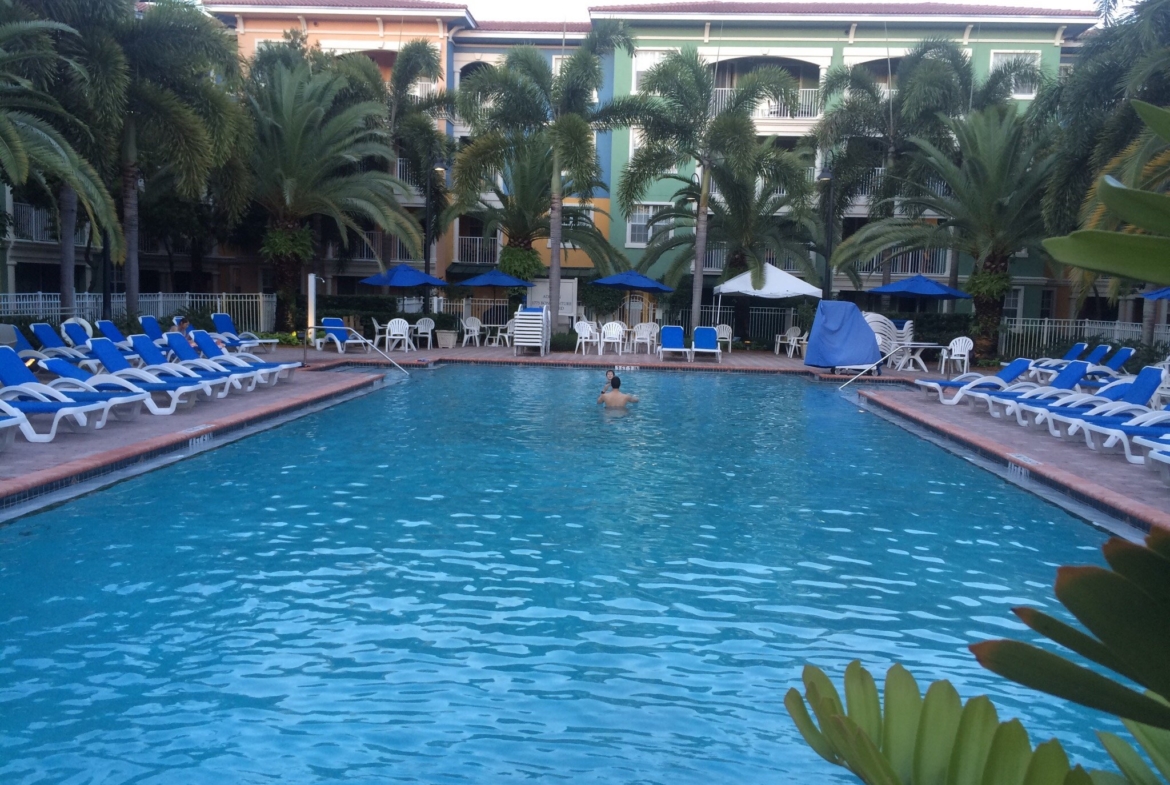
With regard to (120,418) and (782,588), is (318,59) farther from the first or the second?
(782,588)

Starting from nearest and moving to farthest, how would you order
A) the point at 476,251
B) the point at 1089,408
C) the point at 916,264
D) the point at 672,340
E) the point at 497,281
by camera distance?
the point at 1089,408 < the point at 672,340 < the point at 497,281 < the point at 916,264 < the point at 476,251

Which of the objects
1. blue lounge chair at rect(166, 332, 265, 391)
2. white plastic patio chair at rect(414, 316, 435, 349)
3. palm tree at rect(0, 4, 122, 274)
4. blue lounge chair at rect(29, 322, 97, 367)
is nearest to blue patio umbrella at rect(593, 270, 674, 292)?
white plastic patio chair at rect(414, 316, 435, 349)

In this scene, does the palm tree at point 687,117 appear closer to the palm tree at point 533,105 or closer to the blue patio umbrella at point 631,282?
the palm tree at point 533,105

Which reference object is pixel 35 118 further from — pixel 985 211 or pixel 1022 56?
pixel 1022 56

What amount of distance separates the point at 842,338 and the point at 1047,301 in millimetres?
17440

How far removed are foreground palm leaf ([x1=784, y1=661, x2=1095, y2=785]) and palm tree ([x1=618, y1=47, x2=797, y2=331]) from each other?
2404cm

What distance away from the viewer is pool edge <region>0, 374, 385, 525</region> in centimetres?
766

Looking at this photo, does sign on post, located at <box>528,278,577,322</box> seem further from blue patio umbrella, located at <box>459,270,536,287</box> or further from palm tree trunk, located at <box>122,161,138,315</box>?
palm tree trunk, located at <box>122,161,138,315</box>

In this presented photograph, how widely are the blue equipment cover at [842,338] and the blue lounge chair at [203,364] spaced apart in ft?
35.9

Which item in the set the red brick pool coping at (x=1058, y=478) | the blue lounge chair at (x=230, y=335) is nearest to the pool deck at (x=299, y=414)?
the red brick pool coping at (x=1058, y=478)

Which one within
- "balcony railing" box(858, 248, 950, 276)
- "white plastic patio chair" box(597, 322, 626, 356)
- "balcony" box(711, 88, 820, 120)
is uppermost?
"balcony" box(711, 88, 820, 120)

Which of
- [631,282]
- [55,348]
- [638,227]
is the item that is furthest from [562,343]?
[55,348]

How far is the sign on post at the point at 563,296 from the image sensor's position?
96.0 feet

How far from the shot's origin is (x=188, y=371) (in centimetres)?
1314
